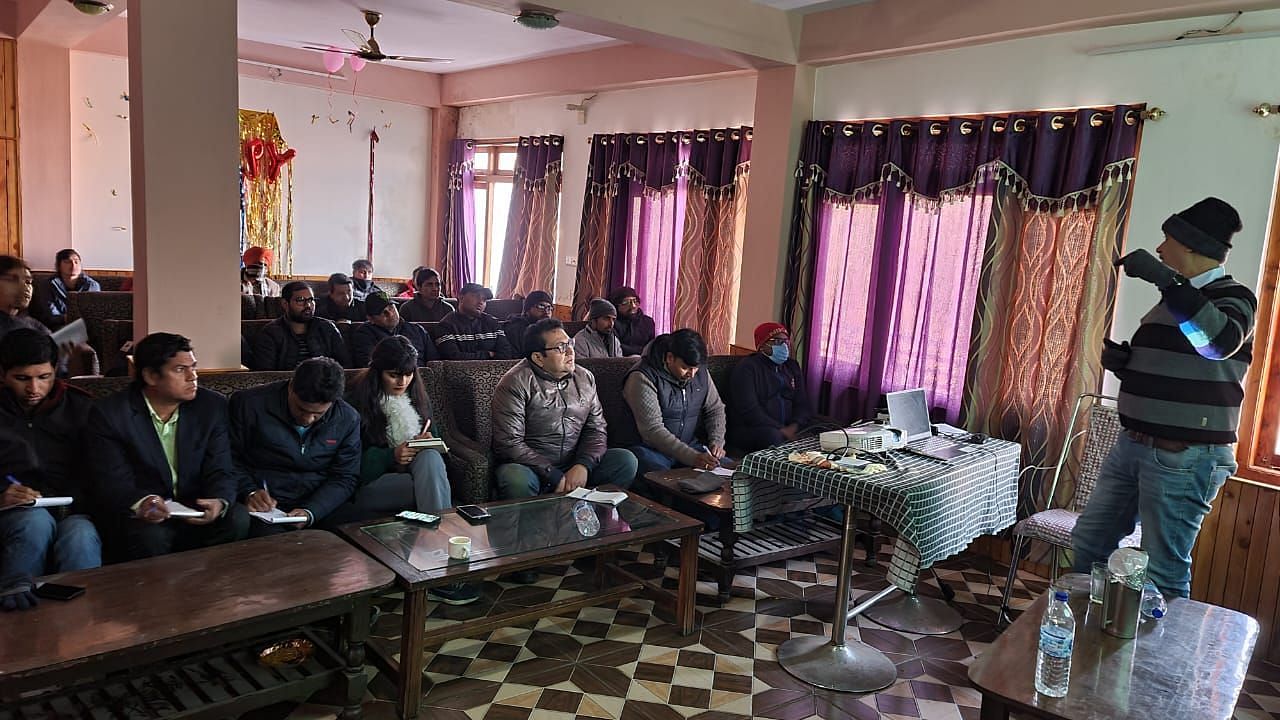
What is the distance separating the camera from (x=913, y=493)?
2.95m

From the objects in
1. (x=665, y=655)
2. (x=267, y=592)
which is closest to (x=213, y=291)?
(x=267, y=592)

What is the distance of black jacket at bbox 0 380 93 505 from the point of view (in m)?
2.74

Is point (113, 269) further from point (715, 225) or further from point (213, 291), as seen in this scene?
point (715, 225)

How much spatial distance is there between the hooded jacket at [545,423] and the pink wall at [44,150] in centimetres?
487

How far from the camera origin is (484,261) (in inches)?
334

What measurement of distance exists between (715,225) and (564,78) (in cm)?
202

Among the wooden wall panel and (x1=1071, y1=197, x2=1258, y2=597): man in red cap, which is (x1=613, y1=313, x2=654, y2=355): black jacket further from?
(x1=1071, y1=197, x2=1258, y2=597): man in red cap

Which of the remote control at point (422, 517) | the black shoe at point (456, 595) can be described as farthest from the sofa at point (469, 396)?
the remote control at point (422, 517)

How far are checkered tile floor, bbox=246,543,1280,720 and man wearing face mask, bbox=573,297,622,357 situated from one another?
6.04 feet

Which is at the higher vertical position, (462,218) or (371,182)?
(371,182)

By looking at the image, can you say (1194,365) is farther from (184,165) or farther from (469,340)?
(469,340)

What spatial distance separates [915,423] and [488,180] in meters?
5.67

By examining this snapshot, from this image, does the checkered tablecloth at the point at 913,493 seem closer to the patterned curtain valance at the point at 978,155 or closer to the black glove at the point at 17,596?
the patterned curtain valance at the point at 978,155

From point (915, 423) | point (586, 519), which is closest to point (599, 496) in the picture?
point (586, 519)
